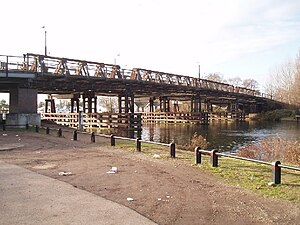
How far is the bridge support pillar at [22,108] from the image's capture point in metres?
27.6

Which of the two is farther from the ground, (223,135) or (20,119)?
(20,119)

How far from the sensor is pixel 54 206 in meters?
6.74

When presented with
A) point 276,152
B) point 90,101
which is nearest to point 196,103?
point 90,101

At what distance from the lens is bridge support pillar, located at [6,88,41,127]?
90.6 feet

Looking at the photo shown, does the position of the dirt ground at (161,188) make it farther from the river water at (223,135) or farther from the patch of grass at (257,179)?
the river water at (223,135)

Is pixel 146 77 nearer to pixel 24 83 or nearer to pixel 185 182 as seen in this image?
pixel 24 83

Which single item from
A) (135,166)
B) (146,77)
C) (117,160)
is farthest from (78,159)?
(146,77)

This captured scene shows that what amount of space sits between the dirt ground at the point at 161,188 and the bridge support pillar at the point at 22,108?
13.7 meters

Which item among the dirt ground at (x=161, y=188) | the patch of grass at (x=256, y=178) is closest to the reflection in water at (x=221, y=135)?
the patch of grass at (x=256, y=178)

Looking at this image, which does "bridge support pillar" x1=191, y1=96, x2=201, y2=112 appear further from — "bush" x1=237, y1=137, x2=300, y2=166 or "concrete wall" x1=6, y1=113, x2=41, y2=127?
"bush" x1=237, y1=137, x2=300, y2=166

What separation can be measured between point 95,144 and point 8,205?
10974mm

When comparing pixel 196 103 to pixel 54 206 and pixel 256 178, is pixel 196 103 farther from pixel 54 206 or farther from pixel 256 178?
pixel 54 206

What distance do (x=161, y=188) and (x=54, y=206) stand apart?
2683mm

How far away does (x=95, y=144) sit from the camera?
17.7m
